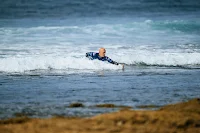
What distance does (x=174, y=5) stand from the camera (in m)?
47.2

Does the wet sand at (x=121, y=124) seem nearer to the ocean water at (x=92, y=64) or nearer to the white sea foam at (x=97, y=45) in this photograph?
the ocean water at (x=92, y=64)

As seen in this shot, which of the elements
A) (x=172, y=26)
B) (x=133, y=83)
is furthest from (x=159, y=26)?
(x=133, y=83)

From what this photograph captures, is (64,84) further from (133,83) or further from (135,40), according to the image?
(135,40)

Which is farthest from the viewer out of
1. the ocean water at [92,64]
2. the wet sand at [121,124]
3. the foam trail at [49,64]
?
the foam trail at [49,64]

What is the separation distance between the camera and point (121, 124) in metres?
6.85

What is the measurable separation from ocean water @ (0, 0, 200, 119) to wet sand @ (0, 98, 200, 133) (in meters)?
1.31

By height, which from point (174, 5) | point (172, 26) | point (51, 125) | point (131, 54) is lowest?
point (51, 125)

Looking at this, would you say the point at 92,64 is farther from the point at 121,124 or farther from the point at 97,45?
the point at 121,124

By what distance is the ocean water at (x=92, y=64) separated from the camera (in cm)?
1035

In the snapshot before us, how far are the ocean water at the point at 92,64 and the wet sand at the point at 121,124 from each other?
1308 mm

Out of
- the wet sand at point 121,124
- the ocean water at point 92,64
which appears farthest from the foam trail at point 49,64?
the wet sand at point 121,124

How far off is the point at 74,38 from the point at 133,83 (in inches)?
527

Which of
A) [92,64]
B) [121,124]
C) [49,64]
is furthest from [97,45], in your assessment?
[121,124]

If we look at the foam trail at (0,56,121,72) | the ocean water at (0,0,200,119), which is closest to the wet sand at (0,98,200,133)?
the ocean water at (0,0,200,119)
